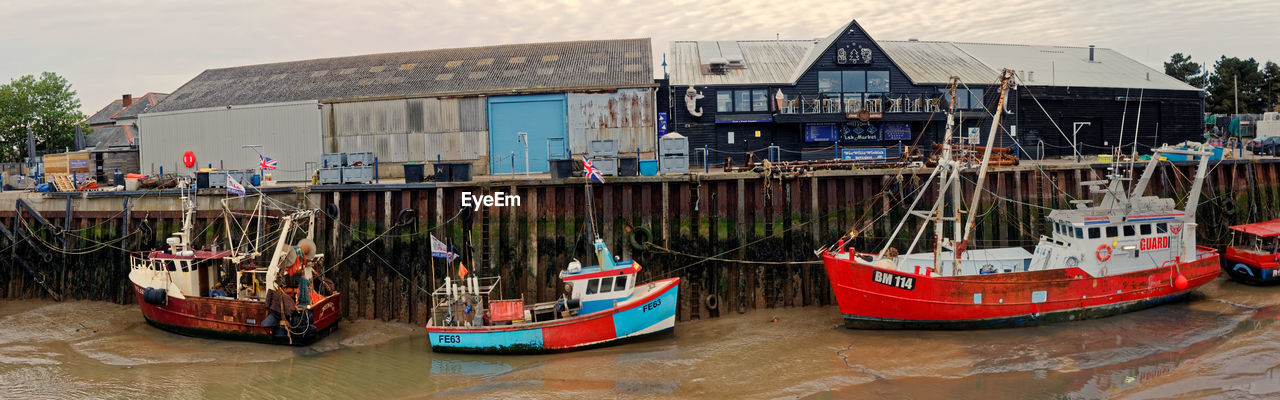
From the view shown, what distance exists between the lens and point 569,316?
67.8ft

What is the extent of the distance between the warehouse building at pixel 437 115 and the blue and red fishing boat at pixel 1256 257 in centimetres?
1900

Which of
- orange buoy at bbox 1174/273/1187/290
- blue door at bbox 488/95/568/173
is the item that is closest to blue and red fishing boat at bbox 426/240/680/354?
blue door at bbox 488/95/568/173

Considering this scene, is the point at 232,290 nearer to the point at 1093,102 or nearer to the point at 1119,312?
the point at 1119,312

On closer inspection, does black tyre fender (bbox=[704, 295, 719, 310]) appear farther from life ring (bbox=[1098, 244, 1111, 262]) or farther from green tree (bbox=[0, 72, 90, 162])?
green tree (bbox=[0, 72, 90, 162])

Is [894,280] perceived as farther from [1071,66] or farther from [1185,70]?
[1185,70]

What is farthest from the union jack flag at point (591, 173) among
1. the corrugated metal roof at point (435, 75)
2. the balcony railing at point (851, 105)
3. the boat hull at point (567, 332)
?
the balcony railing at point (851, 105)

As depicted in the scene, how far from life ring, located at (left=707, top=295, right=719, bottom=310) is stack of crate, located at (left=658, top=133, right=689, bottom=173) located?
3957 mm

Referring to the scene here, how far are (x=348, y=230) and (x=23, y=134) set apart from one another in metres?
32.8

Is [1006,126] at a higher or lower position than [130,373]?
higher

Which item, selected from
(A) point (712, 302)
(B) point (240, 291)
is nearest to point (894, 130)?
(A) point (712, 302)

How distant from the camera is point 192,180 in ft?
88.5

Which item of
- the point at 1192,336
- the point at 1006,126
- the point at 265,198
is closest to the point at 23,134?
the point at 265,198

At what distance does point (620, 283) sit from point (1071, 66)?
29.2 metres

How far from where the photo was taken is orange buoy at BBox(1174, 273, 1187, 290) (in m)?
22.2
